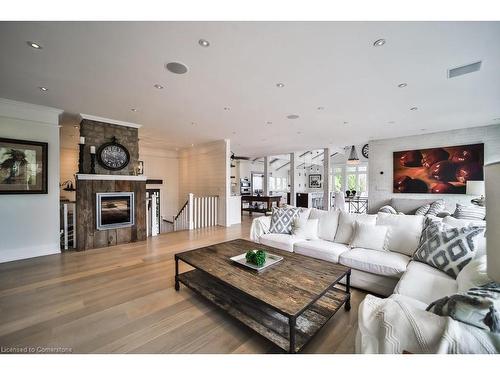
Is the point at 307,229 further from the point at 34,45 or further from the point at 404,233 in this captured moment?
the point at 34,45

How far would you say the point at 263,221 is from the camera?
12.2 ft

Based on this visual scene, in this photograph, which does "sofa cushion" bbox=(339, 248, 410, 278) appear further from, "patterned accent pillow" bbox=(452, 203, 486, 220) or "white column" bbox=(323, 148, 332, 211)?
"white column" bbox=(323, 148, 332, 211)

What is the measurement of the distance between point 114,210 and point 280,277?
13.4 ft

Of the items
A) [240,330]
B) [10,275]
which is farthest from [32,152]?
[240,330]

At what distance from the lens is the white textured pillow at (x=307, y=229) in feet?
10.6

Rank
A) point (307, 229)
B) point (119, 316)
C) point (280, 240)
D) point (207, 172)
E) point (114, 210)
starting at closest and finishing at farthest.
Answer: point (119, 316), point (280, 240), point (307, 229), point (114, 210), point (207, 172)

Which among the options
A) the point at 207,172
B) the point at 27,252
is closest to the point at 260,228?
the point at 27,252

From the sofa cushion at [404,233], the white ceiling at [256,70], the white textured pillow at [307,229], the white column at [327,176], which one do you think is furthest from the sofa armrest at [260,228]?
the white column at [327,176]

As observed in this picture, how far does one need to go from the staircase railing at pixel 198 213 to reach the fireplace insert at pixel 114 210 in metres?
1.60

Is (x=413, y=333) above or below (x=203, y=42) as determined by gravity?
below

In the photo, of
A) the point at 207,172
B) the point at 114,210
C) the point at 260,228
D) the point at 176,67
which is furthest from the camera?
the point at 207,172

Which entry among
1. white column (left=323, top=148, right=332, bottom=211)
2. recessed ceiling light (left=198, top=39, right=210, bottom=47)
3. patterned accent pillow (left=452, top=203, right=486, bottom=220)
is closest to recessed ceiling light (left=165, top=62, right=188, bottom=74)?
recessed ceiling light (left=198, top=39, right=210, bottom=47)

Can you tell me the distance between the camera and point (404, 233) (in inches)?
99.4
